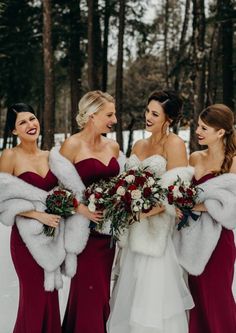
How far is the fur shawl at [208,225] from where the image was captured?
15.2ft

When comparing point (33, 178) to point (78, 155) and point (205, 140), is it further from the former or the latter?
point (205, 140)

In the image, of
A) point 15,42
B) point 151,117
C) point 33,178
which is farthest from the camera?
point 15,42

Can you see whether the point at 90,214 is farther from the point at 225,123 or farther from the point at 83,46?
the point at 83,46

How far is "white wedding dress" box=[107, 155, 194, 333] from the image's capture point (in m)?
4.73

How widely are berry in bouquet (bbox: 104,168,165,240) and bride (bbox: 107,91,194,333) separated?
216 mm

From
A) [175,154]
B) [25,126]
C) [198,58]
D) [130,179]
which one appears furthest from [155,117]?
[198,58]

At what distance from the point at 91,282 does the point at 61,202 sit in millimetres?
967

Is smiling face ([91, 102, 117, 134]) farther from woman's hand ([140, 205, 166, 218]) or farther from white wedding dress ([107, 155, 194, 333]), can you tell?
woman's hand ([140, 205, 166, 218])

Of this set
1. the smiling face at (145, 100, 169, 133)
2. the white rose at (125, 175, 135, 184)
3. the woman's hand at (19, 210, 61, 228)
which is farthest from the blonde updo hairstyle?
the woman's hand at (19, 210, 61, 228)

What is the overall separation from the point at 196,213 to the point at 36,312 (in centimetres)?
183

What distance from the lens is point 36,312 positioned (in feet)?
15.4

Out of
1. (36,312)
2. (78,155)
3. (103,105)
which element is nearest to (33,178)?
(78,155)

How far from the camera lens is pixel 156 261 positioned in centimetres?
484

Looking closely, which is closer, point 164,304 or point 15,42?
point 164,304
